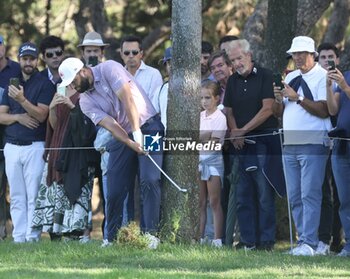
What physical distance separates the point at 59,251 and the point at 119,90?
1.90m

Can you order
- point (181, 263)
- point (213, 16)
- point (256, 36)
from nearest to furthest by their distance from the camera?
1. point (181, 263)
2. point (256, 36)
3. point (213, 16)

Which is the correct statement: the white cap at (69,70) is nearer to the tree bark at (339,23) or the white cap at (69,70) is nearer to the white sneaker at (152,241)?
the white sneaker at (152,241)

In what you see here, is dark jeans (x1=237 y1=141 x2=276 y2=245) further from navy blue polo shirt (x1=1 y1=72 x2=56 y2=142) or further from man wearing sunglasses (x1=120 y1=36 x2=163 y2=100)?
navy blue polo shirt (x1=1 y1=72 x2=56 y2=142)

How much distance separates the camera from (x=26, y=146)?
14.3m

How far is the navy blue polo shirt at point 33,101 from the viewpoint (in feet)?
47.0

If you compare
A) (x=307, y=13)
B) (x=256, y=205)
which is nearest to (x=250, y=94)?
(x=256, y=205)

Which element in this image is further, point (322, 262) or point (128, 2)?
point (128, 2)

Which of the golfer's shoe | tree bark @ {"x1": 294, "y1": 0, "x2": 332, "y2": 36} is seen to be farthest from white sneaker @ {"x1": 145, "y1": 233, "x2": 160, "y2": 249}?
tree bark @ {"x1": 294, "y1": 0, "x2": 332, "y2": 36}

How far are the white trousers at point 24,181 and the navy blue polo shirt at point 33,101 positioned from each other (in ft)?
0.36

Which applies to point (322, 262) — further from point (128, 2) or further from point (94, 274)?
point (128, 2)

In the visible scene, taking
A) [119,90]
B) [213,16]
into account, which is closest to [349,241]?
[119,90]

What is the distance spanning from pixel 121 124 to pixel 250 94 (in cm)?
174

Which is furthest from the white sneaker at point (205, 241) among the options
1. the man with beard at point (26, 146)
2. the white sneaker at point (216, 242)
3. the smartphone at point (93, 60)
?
the smartphone at point (93, 60)

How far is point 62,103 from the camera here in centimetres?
1403
